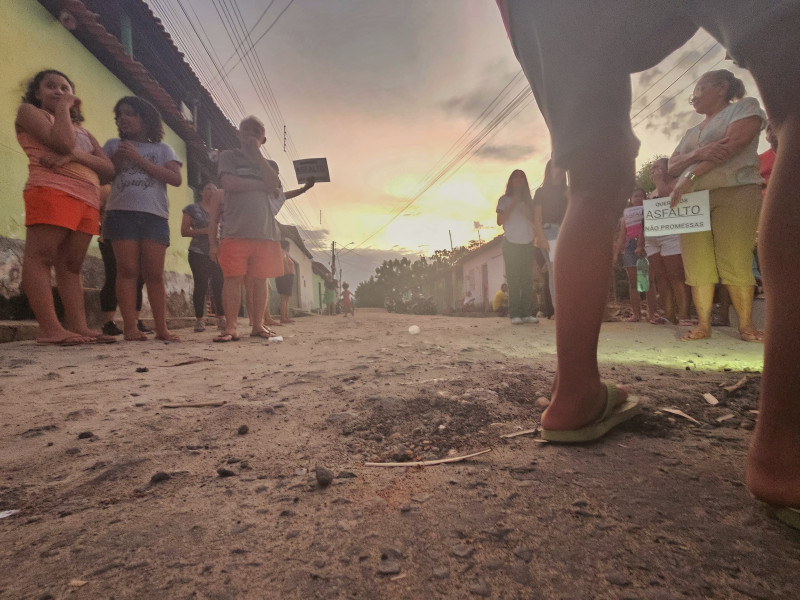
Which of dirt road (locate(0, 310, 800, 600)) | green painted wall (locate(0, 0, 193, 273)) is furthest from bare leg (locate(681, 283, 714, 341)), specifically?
green painted wall (locate(0, 0, 193, 273))

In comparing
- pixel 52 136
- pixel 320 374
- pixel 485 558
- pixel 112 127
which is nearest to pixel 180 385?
pixel 320 374

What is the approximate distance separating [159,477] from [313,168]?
14.2 feet

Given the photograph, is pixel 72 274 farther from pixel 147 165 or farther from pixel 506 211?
pixel 506 211

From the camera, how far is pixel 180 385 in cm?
180

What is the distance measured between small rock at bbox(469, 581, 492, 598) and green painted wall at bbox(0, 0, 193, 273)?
4348mm

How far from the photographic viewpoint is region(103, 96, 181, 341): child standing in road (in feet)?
10.3

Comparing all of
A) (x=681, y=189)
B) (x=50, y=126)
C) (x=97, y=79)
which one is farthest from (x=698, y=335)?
(x=97, y=79)

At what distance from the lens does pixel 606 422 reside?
3.51 ft

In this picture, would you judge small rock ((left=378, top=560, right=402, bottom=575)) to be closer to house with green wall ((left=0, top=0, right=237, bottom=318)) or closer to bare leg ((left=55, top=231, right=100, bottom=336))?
bare leg ((left=55, top=231, right=100, bottom=336))

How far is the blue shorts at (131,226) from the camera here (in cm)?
315

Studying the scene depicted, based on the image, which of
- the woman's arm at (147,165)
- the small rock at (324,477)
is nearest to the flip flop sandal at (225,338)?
the woman's arm at (147,165)

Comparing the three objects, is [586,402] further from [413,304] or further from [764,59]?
[413,304]

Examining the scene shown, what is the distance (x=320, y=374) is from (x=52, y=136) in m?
2.47

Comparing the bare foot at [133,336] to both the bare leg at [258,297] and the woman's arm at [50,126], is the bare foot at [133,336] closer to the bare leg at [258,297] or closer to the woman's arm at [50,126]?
the bare leg at [258,297]
